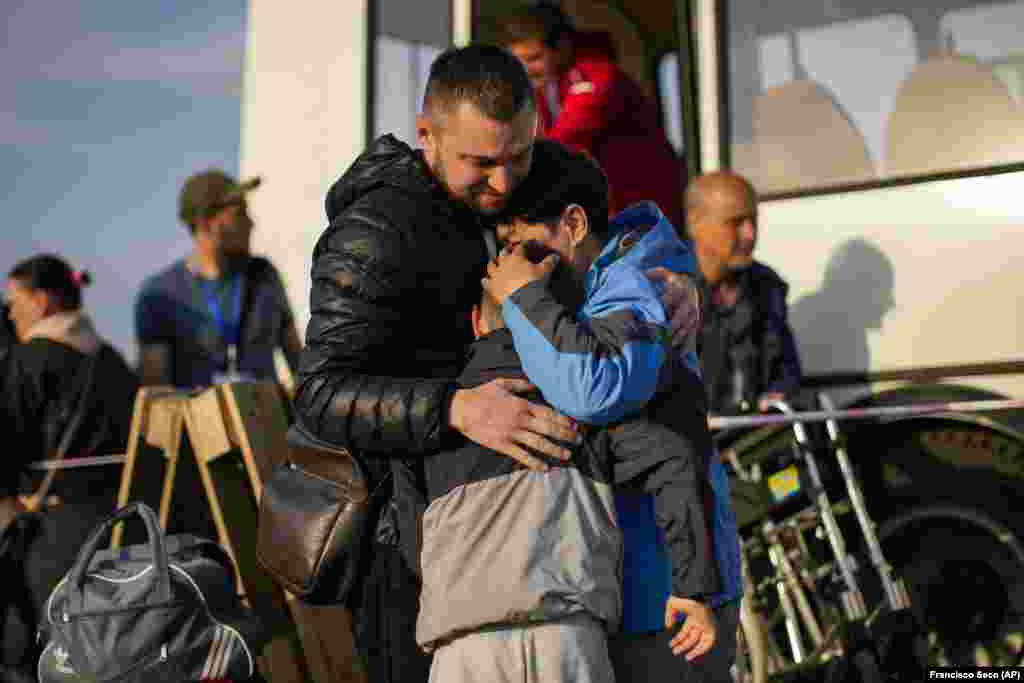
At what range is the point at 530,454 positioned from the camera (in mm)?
2812

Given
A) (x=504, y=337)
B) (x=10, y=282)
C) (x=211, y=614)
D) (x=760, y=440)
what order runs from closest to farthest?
(x=504, y=337) → (x=211, y=614) → (x=760, y=440) → (x=10, y=282)

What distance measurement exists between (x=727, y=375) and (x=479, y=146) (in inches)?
120

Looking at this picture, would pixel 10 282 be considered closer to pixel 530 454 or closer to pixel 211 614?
pixel 211 614

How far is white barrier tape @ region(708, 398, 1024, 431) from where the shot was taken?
5.38 metres

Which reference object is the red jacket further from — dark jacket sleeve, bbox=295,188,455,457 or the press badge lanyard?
dark jacket sleeve, bbox=295,188,455,457

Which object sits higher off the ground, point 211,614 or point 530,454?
point 530,454

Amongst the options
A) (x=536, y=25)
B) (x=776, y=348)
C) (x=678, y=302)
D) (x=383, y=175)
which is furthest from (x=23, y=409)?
(x=678, y=302)

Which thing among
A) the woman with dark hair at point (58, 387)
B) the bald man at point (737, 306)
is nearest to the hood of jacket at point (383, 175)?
the bald man at point (737, 306)

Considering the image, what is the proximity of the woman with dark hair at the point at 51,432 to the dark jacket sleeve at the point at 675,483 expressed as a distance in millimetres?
3506

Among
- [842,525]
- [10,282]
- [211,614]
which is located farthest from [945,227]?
[10,282]

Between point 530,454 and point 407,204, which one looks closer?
point 530,454

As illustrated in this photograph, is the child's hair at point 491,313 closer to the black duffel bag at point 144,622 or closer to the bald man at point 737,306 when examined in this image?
the black duffel bag at point 144,622

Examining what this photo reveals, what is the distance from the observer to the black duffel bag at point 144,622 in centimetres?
400

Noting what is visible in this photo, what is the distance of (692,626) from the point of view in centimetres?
279
